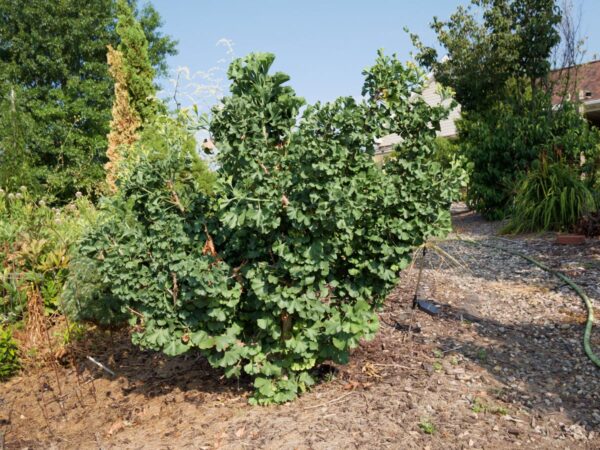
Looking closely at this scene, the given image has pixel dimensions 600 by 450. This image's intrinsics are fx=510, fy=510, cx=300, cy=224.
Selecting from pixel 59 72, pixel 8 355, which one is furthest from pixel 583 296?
pixel 59 72

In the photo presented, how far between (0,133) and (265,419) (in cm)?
780

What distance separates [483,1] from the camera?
45.3 feet

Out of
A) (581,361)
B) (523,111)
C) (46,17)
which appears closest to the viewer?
(581,361)

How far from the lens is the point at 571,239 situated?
21.3ft

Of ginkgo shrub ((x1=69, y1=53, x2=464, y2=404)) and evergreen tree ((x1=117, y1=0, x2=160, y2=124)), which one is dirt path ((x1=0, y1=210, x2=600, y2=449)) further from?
evergreen tree ((x1=117, y1=0, x2=160, y2=124))

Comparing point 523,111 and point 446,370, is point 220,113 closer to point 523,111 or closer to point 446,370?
point 446,370

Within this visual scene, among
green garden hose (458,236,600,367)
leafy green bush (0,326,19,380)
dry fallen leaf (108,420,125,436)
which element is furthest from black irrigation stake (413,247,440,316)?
leafy green bush (0,326,19,380)

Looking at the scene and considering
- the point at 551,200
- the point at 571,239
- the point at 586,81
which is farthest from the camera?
the point at 586,81

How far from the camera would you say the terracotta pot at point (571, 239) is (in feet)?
21.1

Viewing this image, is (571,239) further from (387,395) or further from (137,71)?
(137,71)

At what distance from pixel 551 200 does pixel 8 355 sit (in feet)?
23.5

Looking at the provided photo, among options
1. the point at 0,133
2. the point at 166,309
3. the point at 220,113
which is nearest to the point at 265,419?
the point at 166,309

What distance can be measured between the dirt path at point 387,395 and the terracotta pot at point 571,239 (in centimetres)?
212

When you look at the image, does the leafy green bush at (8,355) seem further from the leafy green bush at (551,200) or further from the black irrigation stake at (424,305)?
the leafy green bush at (551,200)
